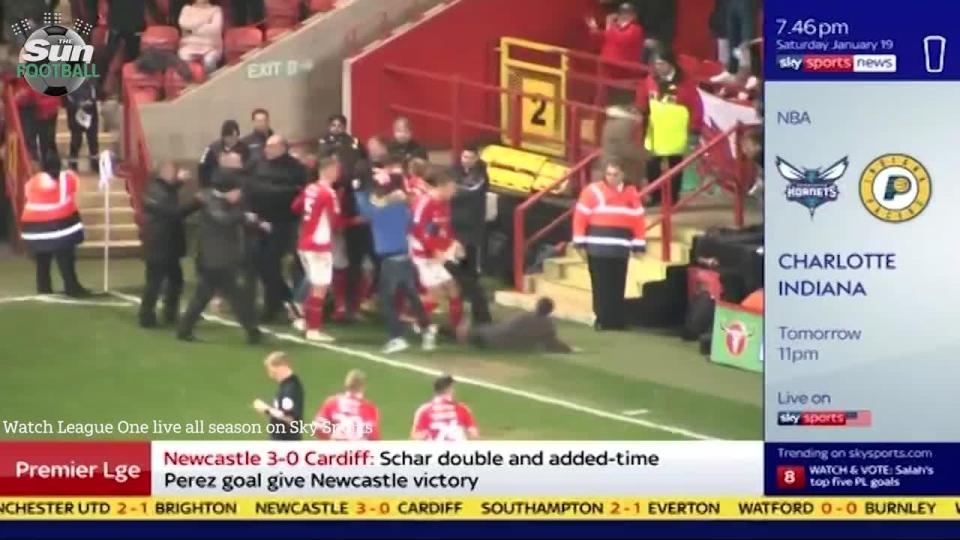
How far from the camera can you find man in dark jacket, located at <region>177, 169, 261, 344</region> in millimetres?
7660

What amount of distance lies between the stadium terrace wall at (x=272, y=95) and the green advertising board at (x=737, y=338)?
146 cm

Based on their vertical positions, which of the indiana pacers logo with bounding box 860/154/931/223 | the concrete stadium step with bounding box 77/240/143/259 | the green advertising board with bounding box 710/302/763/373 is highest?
the indiana pacers logo with bounding box 860/154/931/223

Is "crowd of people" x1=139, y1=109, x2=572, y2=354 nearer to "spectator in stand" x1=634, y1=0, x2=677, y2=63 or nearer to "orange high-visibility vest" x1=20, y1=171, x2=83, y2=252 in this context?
"orange high-visibility vest" x1=20, y1=171, x2=83, y2=252

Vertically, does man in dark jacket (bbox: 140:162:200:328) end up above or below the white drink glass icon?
below

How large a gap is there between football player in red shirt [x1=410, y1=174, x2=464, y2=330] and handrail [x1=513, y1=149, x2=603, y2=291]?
0.62 feet

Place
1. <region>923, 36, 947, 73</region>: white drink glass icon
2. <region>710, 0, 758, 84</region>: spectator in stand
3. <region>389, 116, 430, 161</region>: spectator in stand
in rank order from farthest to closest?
<region>389, 116, 430, 161</region>: spectator in stand
<region>710, 0, 758, 84</region>: spectator in stand
<region>923, 36, 947, 73</region>: white drink glass icon

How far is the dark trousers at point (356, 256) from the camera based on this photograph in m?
7.68

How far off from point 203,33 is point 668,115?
158 cm

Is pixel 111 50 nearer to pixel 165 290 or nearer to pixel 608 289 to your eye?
pixel 165 290

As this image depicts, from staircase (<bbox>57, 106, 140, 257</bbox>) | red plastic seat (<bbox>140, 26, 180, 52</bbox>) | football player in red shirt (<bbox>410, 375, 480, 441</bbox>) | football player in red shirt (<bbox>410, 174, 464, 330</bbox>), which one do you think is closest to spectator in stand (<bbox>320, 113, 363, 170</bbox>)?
football player in red shirt (<bbox>410, 174, 464, 330</bbox>)

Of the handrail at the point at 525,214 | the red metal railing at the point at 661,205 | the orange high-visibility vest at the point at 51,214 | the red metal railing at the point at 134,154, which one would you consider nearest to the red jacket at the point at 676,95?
the red metal railing at the point at 661,205
